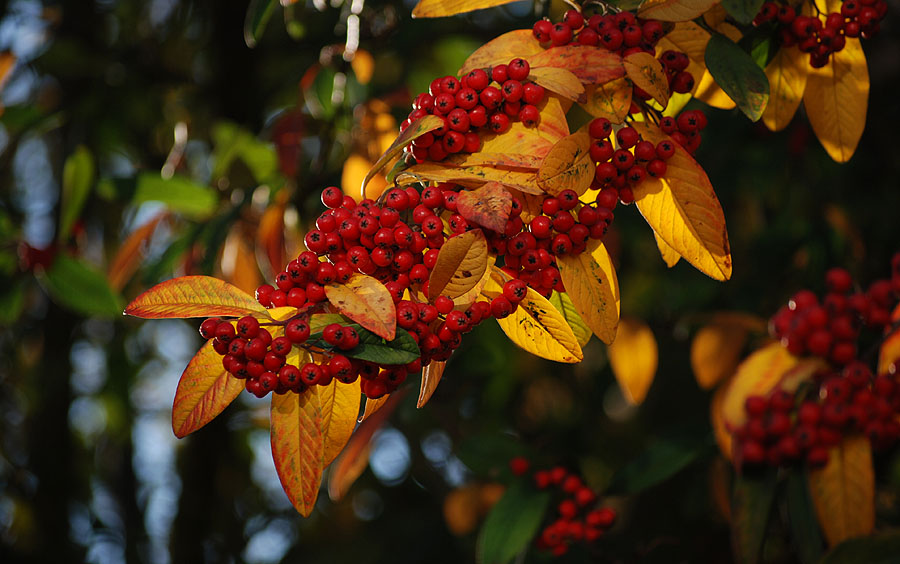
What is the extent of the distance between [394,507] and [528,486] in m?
1.48

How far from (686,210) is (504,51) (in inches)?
10.3

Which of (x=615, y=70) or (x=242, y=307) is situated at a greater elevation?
(x=615, y=70)

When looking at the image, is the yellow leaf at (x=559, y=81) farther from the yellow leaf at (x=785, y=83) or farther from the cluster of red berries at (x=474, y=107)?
the yellow leaf at (x=785, y=83)

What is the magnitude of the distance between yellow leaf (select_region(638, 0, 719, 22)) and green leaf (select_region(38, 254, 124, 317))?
1190 mm

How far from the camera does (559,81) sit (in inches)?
29.3

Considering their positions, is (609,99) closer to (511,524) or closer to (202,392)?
(202,392)

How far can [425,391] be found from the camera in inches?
30.0

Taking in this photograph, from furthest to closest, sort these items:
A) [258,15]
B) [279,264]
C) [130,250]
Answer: [130,250] < [279,264] < [258,15]

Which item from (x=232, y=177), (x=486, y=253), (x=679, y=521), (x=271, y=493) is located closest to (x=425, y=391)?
(x=486, y=253)

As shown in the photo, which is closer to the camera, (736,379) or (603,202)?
(603,202)

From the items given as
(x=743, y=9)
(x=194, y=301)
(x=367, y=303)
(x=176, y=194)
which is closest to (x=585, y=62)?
(x=743, y=9)

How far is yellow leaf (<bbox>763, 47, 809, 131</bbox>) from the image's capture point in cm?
97

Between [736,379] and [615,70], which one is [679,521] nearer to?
[736,379]

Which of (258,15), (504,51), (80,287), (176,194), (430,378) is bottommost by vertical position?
(80,287)
